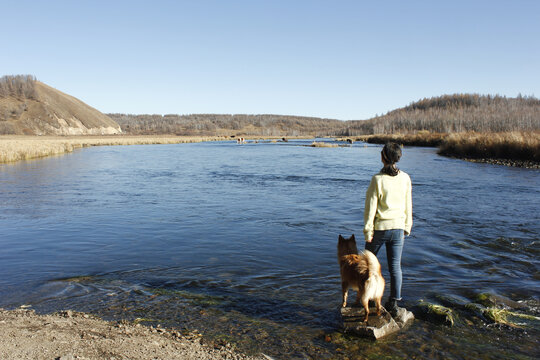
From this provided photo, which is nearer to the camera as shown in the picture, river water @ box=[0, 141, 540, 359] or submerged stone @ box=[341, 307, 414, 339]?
submerged stone @ box=[341, 307, 414, 339]

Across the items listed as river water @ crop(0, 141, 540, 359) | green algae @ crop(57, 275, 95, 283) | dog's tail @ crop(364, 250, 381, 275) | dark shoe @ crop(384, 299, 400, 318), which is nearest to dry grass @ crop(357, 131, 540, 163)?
river water @ crop(0, 141, 540, 359)

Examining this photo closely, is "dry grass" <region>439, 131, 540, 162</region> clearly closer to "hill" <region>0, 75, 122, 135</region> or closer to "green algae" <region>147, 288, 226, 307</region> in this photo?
"green algae" <region>147, 288, 226, 307</region>

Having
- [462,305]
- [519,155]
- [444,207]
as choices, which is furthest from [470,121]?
[462,305]

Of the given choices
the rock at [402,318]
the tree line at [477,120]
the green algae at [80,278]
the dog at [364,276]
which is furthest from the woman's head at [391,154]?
the tree line at [477,120]

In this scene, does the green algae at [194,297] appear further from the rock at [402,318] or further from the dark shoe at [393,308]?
the rock at [402,318]

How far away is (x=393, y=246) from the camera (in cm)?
512

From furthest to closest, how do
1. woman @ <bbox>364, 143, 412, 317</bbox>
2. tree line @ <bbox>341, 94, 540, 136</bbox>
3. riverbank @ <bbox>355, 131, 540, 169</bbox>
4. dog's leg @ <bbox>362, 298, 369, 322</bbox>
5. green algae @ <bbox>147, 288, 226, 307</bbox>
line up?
tree line @ <bbox>341, 94, 540, 136</bbox>, riverbank @ <bbox>355, 131, 540, 169</bbox>, green algae @ <bbox>147, 288, 226, 307</bbox>, woman @ <bbox>364, 143, 412, 317</bbox>, dog's leg @ <bbox>362, 298, 369, 322</bbox>

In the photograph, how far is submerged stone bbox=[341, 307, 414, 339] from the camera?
4.93 meters

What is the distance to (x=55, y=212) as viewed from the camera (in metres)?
13.6

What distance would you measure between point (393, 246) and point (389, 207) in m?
0.56

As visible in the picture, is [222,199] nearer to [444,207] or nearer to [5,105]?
[444,207]

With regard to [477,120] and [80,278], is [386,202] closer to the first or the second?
[80,278]

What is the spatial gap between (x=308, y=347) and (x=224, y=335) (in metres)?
1.07

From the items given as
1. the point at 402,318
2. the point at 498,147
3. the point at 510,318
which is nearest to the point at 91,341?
the point at 402,318
